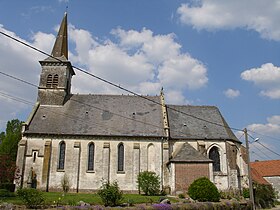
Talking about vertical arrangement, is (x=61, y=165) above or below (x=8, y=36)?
below

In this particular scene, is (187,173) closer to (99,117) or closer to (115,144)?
(115,144)

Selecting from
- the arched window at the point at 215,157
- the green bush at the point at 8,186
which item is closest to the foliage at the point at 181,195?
the arched window at the point at 215,157

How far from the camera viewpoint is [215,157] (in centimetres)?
3400

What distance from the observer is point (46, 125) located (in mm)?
32844

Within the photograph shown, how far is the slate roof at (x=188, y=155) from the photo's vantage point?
100 feet

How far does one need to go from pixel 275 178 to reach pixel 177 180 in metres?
27.0

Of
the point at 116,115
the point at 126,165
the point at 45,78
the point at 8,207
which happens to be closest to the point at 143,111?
the point at 116,115

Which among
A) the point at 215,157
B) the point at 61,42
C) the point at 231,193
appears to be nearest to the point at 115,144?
the point at 215,157

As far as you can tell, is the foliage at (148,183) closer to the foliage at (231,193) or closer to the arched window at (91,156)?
the arched window at (91,156)

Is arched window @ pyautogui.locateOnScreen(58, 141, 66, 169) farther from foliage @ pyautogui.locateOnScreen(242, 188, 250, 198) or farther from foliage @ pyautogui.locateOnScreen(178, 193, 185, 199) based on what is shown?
foliage @ pyautogui.locateOnScreen(242, 188, 250, 198)

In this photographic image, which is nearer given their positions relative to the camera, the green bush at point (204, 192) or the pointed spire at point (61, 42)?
the green bush at point (204, 192)

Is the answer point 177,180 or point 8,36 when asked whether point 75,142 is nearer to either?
point 177,180

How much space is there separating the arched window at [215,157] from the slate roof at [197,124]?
145 centimetres

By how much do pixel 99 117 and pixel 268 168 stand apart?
33.4 meters
